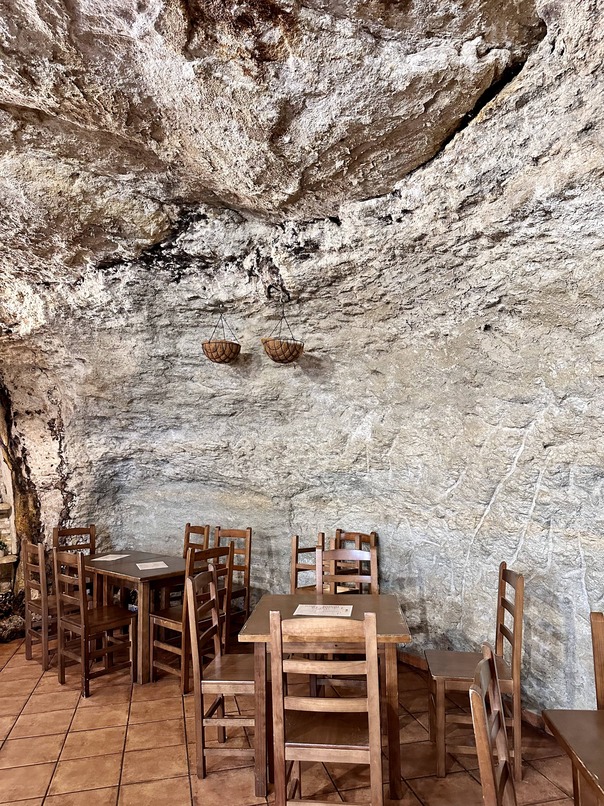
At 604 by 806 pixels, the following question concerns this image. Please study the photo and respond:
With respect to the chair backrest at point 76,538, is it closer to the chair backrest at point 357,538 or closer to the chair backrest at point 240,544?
the chair backrest at point 240,544

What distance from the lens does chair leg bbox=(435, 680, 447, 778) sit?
8.17ft

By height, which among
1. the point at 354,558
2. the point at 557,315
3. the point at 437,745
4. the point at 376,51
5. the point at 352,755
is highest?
the point at 376,51

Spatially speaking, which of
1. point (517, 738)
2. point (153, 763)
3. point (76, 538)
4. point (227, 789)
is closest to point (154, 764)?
point (153, 763)

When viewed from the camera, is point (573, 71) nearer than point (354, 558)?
Yes

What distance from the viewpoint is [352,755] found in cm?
186

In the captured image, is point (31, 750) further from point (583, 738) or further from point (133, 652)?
point (583, 738)

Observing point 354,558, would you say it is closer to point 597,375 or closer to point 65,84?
point 597,375

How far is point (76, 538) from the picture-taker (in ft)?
17.0

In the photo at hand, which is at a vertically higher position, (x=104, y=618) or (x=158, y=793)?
(x=104, y=618)

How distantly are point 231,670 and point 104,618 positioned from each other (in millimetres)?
1515

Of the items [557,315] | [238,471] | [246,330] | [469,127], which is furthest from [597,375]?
[238,471]

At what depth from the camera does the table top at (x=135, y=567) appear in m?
3.86

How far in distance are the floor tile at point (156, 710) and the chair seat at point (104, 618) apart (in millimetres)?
550

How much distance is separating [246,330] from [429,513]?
1863mm
